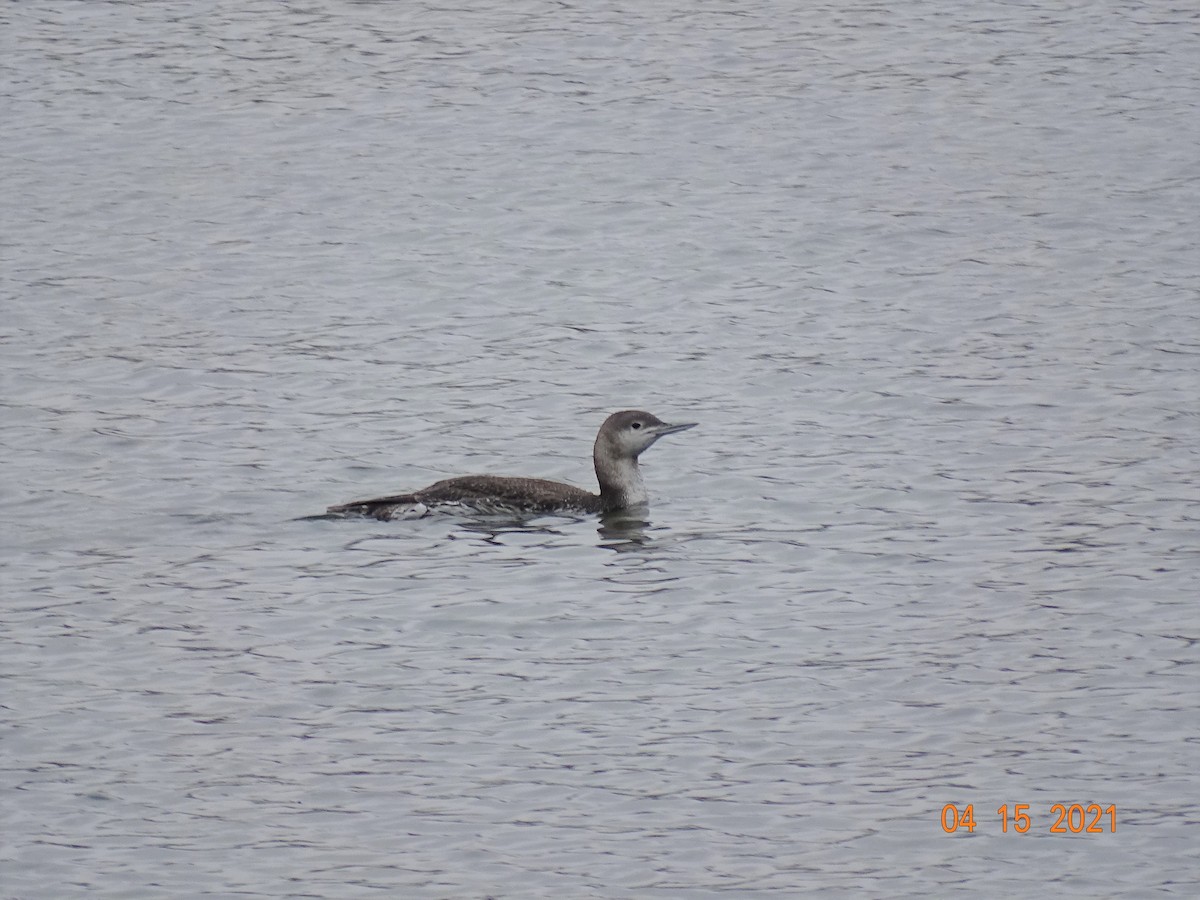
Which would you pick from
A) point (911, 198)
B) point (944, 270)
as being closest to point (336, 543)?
point (944, 270)

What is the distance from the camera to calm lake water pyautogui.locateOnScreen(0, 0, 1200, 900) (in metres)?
10.2

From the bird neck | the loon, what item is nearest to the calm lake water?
the loon

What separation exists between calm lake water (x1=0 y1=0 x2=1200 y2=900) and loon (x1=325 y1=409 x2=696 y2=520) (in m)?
0.19

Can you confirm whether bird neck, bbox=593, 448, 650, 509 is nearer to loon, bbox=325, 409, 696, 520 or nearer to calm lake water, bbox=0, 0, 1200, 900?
loon, bbox=325, 409, 696, 520

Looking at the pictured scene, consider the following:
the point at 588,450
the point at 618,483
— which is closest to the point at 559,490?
the point at 618,483

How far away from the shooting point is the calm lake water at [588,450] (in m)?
10.2

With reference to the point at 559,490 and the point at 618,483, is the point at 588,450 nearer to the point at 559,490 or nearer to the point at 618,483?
the point at 618,483

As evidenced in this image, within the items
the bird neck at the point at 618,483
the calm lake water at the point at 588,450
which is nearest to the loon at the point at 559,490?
the bird neck at the point at 618,483

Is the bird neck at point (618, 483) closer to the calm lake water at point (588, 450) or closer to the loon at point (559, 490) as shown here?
the loon at point (559, 490)

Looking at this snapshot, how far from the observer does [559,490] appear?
1518 cm

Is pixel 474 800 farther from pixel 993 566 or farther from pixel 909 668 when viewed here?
pixel 993 566

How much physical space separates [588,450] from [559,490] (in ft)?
5.53

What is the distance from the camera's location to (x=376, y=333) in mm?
19859

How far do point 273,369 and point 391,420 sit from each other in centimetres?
183
